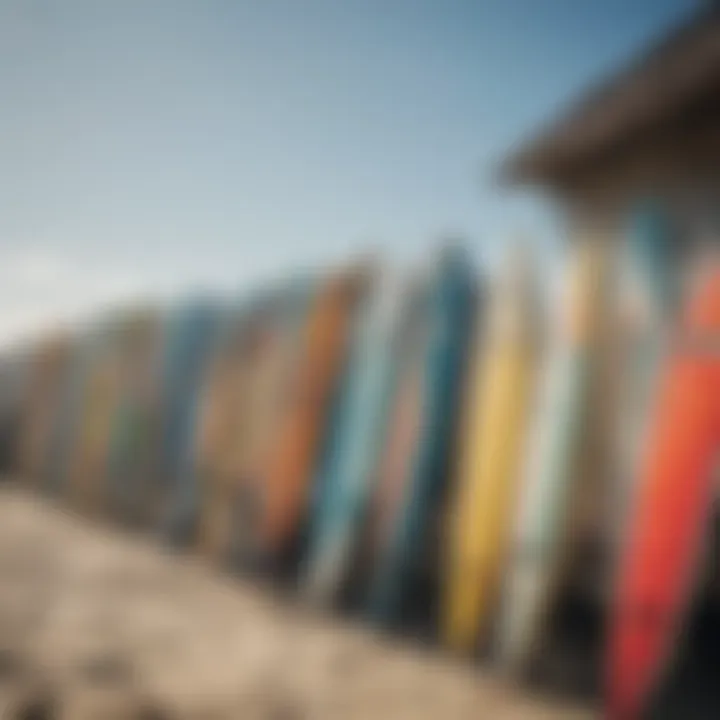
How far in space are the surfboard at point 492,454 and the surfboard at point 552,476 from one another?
0.19ft

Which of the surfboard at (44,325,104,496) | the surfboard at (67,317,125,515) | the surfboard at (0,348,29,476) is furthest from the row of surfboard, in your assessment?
the surfboard at (0,348,29,476)

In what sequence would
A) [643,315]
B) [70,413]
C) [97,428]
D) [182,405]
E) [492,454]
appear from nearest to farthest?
[643,315]
[492,454]
[182,405]
[97,428]
[70,413]

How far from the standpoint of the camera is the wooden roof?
3740 mm

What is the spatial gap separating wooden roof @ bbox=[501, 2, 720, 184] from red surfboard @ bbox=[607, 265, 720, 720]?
6.23 ft

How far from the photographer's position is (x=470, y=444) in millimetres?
2879

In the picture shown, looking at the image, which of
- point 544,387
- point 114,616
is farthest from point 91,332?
point 544,387

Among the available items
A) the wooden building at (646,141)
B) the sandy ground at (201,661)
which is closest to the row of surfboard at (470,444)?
the sandy ground at (201,661)

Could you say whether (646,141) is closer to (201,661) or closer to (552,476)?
(552,476)

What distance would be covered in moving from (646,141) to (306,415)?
2314 millimetres

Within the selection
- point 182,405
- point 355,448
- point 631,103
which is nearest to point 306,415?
point 355,448

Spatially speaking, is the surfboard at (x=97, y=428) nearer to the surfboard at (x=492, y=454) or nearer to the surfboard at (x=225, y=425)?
the surfboard at (x=225, y=425)

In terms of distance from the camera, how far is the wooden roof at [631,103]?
3.74m

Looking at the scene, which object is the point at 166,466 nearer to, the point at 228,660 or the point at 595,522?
the point at 228,660

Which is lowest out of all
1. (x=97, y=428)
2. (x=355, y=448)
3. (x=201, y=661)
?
(x=201, y=661)
